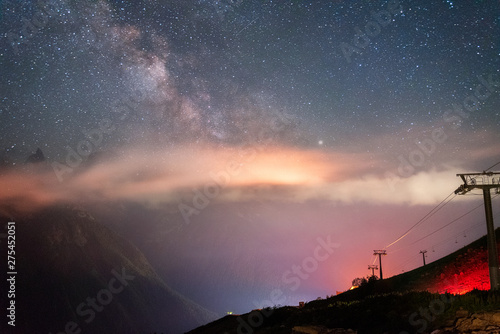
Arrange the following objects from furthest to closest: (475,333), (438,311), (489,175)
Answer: (489,175), (438,311), (475,333)

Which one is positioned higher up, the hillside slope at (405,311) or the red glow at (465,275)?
the red glow at (465,275)

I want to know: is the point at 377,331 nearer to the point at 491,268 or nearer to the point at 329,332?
the point at 329,332

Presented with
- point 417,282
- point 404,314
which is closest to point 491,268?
point 417,282

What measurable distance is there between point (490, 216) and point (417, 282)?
43.1 feet

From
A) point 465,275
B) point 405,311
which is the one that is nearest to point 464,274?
point 465,275

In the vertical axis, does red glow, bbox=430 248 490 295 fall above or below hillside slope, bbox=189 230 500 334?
above

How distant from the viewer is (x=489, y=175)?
94.5 ft

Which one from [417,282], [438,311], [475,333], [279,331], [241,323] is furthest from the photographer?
[417,282]

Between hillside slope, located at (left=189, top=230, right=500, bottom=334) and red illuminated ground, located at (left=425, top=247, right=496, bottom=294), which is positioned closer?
hillside slope, located at (left=189, top=230, right=500, bottom=334)

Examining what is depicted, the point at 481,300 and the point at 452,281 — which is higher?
the point at 452,281

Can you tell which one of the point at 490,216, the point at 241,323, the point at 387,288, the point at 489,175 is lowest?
the point at 241,323

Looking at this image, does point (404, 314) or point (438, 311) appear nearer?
point (438, 311)

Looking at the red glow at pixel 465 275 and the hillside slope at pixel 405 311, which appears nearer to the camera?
Answer: the hillside slope at pixel 405 311

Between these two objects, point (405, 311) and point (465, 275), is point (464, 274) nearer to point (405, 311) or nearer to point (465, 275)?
point (465, 275)
